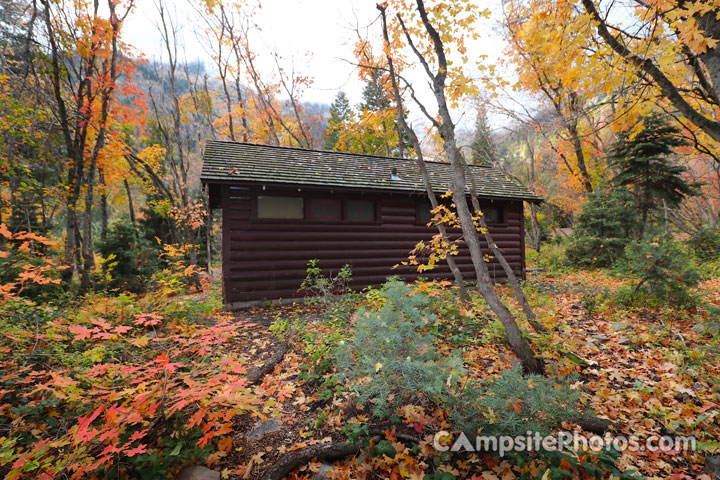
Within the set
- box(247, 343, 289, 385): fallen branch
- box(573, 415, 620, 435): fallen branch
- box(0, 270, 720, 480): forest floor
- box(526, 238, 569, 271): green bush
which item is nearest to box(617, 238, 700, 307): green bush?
box(0, 270, 720, 480): forest floor

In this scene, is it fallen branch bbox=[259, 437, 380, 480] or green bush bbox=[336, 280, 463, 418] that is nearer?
fallen branch bbox=[259, 437, 380, 480]

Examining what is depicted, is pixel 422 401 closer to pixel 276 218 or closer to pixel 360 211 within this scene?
pixel 276 218

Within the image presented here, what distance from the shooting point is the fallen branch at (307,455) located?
89.4 inches

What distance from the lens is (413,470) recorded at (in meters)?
2.22

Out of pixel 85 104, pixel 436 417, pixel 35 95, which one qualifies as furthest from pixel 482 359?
pixel 35 95

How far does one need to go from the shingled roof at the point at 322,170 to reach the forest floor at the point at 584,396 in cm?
389

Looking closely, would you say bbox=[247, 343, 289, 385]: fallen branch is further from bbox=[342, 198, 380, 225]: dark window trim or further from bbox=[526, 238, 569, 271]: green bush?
bbox=[526, 238, 569, 271]: green bush

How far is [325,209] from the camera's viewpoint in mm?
8406

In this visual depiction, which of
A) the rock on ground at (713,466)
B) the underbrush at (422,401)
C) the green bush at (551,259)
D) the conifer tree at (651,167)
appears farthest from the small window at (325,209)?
the conifer tree at (651,167)

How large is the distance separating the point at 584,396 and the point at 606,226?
10.8m

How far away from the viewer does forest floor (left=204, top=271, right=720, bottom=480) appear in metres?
2.34

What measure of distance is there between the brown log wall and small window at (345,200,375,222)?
187mm

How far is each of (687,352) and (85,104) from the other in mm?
15314

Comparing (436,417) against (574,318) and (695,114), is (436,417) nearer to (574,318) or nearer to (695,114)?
(695,114)
